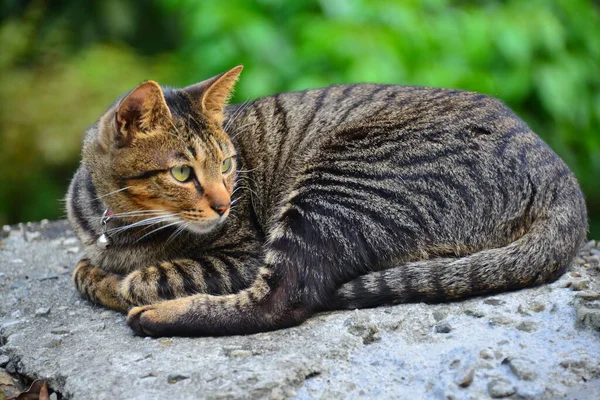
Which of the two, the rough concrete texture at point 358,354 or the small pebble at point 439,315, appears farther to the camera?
the small pebble at point 439,315

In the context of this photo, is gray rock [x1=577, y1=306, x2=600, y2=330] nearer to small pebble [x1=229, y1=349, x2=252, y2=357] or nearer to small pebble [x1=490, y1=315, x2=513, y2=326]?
small pebble [x1=490, y1=315, x2=513, y2=326]

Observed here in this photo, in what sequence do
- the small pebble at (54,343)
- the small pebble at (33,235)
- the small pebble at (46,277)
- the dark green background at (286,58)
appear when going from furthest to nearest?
1. the dark green background at (286,58)
2. the small pebble at (33,235)
3. the small pebble at (46,277)
4. the small pebble at (54,343)

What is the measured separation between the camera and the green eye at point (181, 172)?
3.25 m

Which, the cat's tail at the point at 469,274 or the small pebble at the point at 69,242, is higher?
the small pebble at the point at 69,242

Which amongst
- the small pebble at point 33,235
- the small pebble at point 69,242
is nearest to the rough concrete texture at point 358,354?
the small pebble at point 69,242

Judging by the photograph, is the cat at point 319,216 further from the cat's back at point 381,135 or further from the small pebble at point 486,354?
the small pebble at point 486,354

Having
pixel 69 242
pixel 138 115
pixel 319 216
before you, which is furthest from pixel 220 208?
pixel 69 242

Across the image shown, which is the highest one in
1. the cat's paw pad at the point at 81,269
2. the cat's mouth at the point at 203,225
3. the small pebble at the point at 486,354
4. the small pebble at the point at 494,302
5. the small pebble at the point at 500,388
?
the cat's mouth at the point at 203,225

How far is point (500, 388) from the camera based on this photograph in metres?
2.55

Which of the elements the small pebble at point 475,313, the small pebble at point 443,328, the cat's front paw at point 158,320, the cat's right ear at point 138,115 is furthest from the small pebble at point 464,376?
the cat's right ear at point 138,115

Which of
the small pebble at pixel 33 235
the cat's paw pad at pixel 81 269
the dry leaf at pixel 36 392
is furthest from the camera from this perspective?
the small pebble at pixel 33 235

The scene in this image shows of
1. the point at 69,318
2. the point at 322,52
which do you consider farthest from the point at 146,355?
the point at 322,52

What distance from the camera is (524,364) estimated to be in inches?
105

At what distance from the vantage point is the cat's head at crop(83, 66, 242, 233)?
3.23 m
